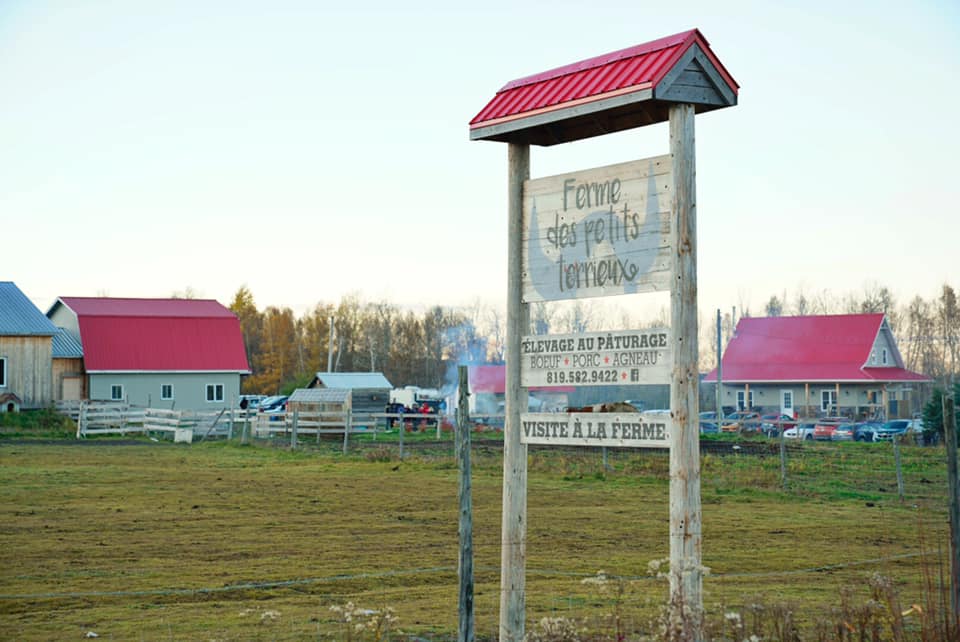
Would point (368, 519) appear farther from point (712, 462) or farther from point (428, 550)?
point (712, 462)

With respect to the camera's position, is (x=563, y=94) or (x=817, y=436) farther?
(x=817, y=436)

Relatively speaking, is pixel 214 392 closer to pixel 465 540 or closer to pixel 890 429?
pixel 890 429

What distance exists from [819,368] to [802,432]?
704 inches

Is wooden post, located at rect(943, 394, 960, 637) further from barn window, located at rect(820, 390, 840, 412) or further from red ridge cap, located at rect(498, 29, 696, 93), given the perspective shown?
barn window, located at rect(820, 390, 840, 412)

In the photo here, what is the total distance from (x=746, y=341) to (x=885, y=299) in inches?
1553

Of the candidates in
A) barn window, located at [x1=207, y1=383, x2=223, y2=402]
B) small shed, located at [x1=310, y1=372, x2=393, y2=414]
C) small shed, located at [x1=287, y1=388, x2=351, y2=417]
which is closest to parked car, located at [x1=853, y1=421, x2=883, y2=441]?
small shed, located at [x1=310, y1=372, x2=393, y2=414]

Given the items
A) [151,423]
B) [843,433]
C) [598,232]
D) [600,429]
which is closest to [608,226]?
[598,232]

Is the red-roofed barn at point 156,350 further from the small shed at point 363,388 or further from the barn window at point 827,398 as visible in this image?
the barn window at point 827,398

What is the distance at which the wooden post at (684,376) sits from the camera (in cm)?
722

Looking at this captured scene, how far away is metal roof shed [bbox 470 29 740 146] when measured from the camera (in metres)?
7.57

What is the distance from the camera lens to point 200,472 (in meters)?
26.9

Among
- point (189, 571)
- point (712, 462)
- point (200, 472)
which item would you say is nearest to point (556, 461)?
point (712, 462)

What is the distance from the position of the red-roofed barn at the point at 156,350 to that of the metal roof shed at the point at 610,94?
51623 mm

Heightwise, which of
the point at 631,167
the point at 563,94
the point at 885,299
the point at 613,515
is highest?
the point at 885,299
